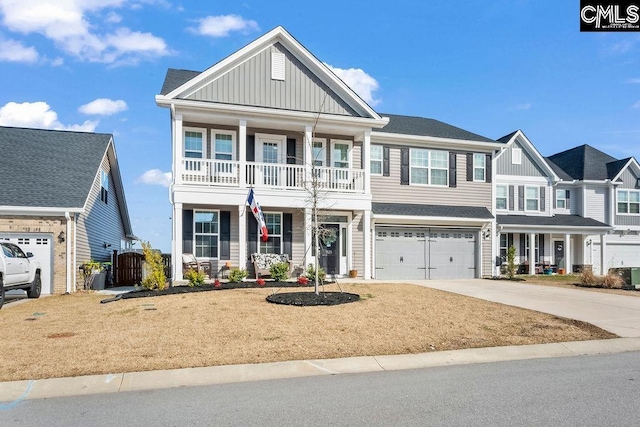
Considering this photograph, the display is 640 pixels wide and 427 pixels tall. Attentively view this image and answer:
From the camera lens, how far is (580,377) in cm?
692

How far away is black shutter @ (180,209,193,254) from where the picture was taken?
1802cm

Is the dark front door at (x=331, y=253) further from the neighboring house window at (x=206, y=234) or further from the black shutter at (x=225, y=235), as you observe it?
the neighboring house window at (x=206, y=234)

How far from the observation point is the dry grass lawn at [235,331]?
7652 millimetres

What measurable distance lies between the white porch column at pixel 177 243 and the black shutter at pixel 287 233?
14.0 ft

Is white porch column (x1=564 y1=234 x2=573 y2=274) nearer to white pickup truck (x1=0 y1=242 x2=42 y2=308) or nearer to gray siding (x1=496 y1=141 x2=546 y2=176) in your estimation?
gray siding (x1=496 y1=141 x2=546 y2=176)

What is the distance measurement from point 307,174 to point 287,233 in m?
2.50

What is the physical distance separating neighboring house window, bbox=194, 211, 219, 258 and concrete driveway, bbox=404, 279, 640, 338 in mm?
8340

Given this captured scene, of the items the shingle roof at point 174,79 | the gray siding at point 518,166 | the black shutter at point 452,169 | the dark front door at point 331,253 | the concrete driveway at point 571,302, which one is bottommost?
the concrete driveway at point 571,302

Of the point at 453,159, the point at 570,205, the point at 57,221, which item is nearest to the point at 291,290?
the point at 57,221

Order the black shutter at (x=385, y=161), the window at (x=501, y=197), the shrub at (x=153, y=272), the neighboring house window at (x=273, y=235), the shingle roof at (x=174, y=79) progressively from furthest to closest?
the window at (x=501, y=197) < the black shutter at (x=385, y=161) < the neighboring house window at (x=273, y=235) < the shingle roof at (x=174, y=79) < the shrub at (x=153, y=272)

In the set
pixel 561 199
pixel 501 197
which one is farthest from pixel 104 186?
pixel 561 199

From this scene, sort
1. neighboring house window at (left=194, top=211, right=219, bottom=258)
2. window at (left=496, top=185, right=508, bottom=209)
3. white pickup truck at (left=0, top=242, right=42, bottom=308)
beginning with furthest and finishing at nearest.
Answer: window at (left=496, top=185, right=508, bottom=209)
neighboring house window at (left=194, top=211, right=219, bottom=258)
white pickup truck at (left=0, top=242, right=42, bottom=308)

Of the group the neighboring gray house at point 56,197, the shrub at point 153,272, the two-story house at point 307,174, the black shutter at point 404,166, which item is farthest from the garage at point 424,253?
the neighboring gray house at point 56,197

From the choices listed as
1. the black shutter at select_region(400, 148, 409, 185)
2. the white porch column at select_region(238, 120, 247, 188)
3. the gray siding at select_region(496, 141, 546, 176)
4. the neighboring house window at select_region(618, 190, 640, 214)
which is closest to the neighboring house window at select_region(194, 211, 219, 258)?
the white porch column at select_region(238, 120, 247, 188)
